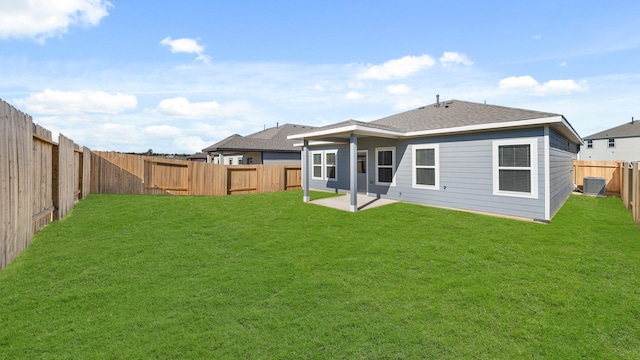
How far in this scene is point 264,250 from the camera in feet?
19.6

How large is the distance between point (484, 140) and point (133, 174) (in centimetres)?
1414

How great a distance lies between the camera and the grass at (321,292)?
9.86 ft

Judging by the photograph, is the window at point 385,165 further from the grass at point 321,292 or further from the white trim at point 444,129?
the grass at point 321,292

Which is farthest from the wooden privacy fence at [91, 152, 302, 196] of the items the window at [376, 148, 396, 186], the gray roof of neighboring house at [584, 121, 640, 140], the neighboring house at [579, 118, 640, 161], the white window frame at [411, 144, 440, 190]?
the gray roof of neighboring house at [584, 121, 640, 140]

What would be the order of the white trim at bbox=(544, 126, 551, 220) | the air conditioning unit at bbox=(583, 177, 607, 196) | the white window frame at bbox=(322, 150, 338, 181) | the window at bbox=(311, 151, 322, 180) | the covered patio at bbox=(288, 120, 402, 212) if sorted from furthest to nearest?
the window at bbox=(311, 151, 322, 180) < the white window frame at bbox=(322, 150, 338, 181) < the air conditioning unit at bbox=(583, 177, 607, 196) < the covered patio at bbox=(288, 120, 402, 212) < the white trim at bbox=(544, 126, 551, 220)

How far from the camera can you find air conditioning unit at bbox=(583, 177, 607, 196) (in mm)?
13750

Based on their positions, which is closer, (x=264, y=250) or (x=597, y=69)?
(x=264, y=250)

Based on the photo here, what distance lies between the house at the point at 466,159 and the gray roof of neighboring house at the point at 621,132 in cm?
3052

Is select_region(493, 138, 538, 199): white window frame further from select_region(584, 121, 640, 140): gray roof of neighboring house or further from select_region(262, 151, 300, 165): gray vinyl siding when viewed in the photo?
select_region(584, 121, 640, 140): gray roof of neighboring house

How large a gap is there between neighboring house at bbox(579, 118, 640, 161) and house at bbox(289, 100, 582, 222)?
3023 cm

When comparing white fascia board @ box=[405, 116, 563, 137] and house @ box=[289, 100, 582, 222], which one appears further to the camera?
house @ box=[289, 100, 582, 222]

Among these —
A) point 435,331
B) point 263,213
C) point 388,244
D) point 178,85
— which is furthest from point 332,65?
point 435,331

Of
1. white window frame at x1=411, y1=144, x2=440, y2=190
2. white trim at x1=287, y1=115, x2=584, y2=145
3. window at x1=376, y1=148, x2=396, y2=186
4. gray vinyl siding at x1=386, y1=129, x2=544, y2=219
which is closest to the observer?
white trim at x1=287, y1=115, x2=584, y2=145

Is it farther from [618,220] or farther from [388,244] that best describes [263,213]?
[618,220]
